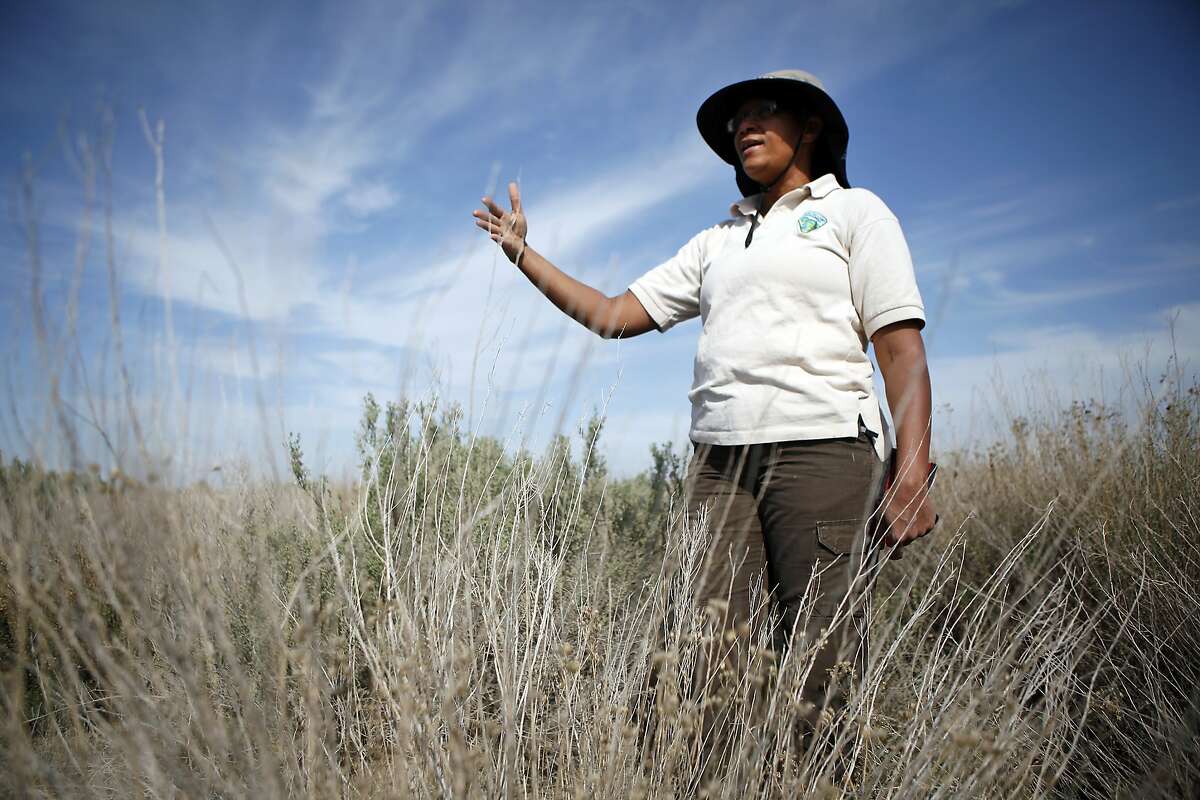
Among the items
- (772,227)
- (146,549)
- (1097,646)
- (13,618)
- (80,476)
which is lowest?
(1097,646)

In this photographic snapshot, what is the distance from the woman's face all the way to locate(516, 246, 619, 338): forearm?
0.70m

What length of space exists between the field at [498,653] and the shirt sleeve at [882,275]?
0.63 meters

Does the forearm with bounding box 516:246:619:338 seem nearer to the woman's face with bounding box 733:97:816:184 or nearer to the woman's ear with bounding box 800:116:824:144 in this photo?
the woman's face with bounding box 733:97:816:184

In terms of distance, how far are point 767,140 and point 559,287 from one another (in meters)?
0.89

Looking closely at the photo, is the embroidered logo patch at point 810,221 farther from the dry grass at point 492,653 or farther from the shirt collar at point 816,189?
the dry grass at point 492,653

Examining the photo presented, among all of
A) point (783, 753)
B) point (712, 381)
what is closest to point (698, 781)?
point (783, 753)

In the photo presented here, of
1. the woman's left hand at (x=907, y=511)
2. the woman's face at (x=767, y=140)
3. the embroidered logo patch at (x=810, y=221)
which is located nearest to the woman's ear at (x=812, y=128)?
the woman's face at (x=767, y=140)

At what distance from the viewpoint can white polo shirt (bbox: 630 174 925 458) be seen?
1.81m

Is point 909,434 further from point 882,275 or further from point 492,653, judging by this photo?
point 492,653

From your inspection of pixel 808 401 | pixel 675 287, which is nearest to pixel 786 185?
pixel 675 287

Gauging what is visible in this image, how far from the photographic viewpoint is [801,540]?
1841mm

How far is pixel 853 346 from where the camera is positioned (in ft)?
6.06

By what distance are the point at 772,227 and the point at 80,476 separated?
1903 millimetres

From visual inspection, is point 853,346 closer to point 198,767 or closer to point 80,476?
point 80,476
